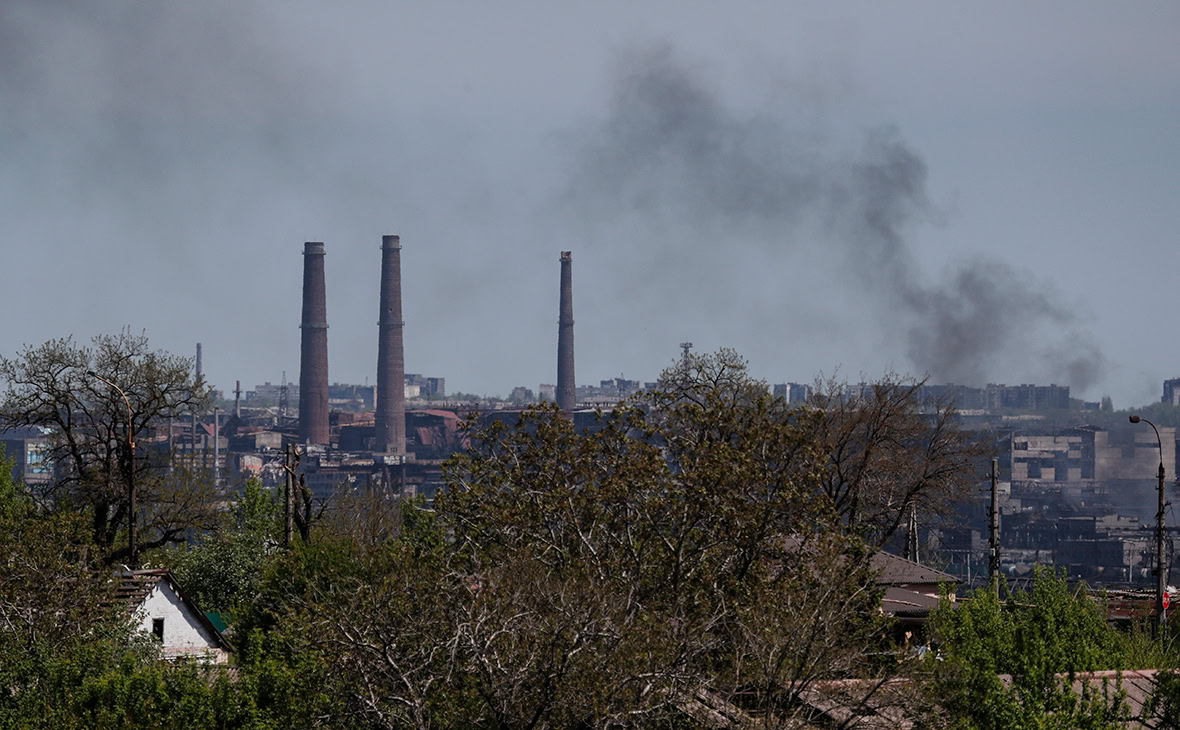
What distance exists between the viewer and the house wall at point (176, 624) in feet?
114

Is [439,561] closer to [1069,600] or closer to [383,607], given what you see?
[383,607]

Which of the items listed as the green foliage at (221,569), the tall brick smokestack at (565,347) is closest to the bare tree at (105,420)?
the green foliage at (221,569)

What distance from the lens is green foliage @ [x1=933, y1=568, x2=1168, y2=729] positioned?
66.5 ft

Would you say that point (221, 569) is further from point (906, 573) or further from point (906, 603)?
point (906, 603)

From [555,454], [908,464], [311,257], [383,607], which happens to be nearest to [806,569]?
[555,454]

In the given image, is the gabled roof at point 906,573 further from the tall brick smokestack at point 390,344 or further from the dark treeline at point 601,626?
the tall brick smokestack at point 390,344

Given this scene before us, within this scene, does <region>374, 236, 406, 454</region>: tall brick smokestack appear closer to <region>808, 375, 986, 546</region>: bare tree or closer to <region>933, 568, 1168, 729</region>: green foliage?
<region>808, 375, 986, 546</region>: bare tree

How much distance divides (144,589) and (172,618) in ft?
4.35

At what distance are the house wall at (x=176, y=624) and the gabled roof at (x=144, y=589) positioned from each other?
0.09m

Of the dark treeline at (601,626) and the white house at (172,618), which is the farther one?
the white house at (172,618)

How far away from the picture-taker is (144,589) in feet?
112

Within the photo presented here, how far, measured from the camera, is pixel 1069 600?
30141mm

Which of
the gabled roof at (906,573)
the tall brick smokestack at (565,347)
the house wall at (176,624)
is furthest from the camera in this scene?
the tall brick smokestack at (565,347)

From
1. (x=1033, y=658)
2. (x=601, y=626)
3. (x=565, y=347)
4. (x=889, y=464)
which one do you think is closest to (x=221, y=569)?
(x=889, y=464)
